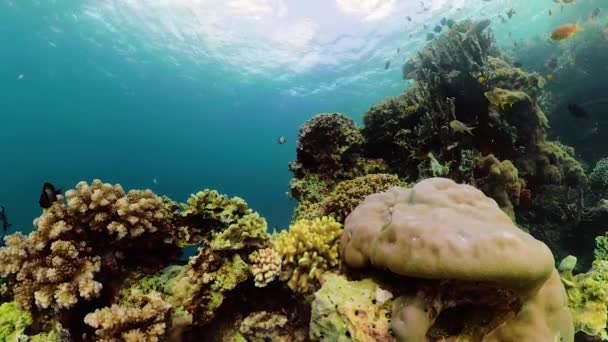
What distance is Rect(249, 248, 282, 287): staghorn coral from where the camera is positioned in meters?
3.36

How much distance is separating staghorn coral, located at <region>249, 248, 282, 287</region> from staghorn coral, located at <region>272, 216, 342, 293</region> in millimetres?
76

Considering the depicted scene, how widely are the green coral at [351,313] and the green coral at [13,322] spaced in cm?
293

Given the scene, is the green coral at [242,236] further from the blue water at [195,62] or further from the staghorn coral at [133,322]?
the blue water at [195,62]

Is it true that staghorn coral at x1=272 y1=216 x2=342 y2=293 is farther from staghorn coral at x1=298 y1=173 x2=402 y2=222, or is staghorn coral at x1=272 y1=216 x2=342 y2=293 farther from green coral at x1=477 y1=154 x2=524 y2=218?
green coral at x1=477 y1=154 x2=524 y2=218

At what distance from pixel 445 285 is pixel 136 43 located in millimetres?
35292

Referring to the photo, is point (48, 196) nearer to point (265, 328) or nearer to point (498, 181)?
point (265, 328)

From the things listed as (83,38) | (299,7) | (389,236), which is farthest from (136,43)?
(389,236)

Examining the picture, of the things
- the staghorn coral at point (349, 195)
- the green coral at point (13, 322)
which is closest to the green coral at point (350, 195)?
the staghorn coral at point (349, 195)

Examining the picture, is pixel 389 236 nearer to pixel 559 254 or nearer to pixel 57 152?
pixel 559 254

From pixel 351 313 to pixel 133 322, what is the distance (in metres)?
1.97

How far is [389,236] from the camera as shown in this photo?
2.66m

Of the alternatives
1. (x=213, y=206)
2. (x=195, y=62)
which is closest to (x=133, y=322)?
(x=213, y=206)

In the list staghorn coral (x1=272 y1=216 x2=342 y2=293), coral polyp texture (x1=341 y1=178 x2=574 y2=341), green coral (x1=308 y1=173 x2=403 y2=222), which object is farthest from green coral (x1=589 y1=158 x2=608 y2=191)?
staghorn coral (x1=272 y1=216 x2=342 y2=293)

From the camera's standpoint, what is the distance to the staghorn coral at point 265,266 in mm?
3361
